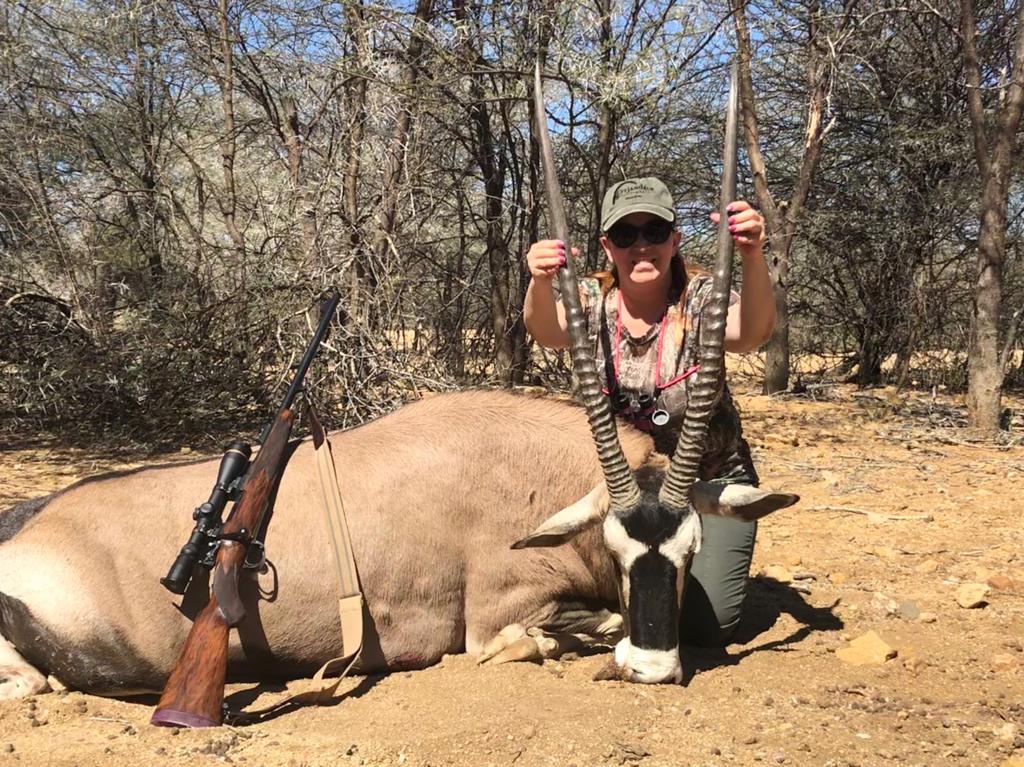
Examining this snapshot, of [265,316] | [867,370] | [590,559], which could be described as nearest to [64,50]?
[265,316]

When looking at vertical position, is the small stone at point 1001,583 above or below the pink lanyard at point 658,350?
below

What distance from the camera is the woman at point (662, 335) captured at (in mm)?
3869

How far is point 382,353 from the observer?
25.8 ft

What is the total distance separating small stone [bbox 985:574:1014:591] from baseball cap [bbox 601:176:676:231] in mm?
2409

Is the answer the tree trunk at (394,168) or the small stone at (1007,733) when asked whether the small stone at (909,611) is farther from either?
the tree trunk at (394,168)

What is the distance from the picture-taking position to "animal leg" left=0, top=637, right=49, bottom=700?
3518 mm

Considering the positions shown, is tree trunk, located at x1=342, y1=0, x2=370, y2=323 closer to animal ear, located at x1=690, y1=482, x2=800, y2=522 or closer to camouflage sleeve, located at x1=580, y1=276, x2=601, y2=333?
camouflage sleeve, located at x1=580, y1=276, x2=601, y2=333

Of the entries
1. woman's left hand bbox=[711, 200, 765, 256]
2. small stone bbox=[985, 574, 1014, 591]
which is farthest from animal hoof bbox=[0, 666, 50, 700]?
small stone bbox=[985, 574, 1014, 591]

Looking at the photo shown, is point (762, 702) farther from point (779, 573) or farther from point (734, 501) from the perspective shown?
point (779, 573)

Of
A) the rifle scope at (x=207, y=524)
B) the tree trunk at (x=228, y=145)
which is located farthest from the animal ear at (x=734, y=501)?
the tree trunk at (x=228, y=145)

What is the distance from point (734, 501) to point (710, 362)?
0.53 metres

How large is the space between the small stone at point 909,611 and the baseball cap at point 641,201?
6.79ft

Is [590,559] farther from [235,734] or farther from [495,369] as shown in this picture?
[495,369]

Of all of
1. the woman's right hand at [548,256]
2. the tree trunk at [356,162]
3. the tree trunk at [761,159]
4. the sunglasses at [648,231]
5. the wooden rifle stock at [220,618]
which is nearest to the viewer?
the wooden rifle stock at [220,618]
